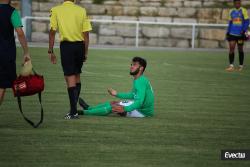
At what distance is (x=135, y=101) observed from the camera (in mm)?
13023

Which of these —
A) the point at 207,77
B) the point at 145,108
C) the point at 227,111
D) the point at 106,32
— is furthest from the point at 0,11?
the point at 106,32

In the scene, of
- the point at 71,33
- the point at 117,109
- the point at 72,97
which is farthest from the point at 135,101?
the point at 71,33

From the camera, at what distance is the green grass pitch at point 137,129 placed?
984 cm

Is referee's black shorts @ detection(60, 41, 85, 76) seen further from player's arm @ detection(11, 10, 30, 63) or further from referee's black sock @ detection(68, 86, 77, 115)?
player's arm @ detection(11, 10, 30, 63)

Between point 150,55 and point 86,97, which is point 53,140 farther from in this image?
point 150,55

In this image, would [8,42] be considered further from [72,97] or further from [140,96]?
[140,96]

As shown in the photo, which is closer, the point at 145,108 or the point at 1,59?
the point at 1,59

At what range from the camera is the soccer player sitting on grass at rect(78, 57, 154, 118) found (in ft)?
42.8

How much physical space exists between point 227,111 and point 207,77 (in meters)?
6.81

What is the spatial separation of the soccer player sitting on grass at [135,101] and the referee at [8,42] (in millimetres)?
1725

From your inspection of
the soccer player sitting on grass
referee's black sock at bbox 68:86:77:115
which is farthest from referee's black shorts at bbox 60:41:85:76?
the soccer player sitting on grass

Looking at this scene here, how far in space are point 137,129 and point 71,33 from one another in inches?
69.9

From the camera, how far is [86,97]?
Result: 16.2 metres

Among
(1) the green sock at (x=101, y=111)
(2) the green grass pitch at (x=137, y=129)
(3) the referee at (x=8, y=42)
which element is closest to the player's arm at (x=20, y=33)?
(3) the referee at (x=8, y=42)
